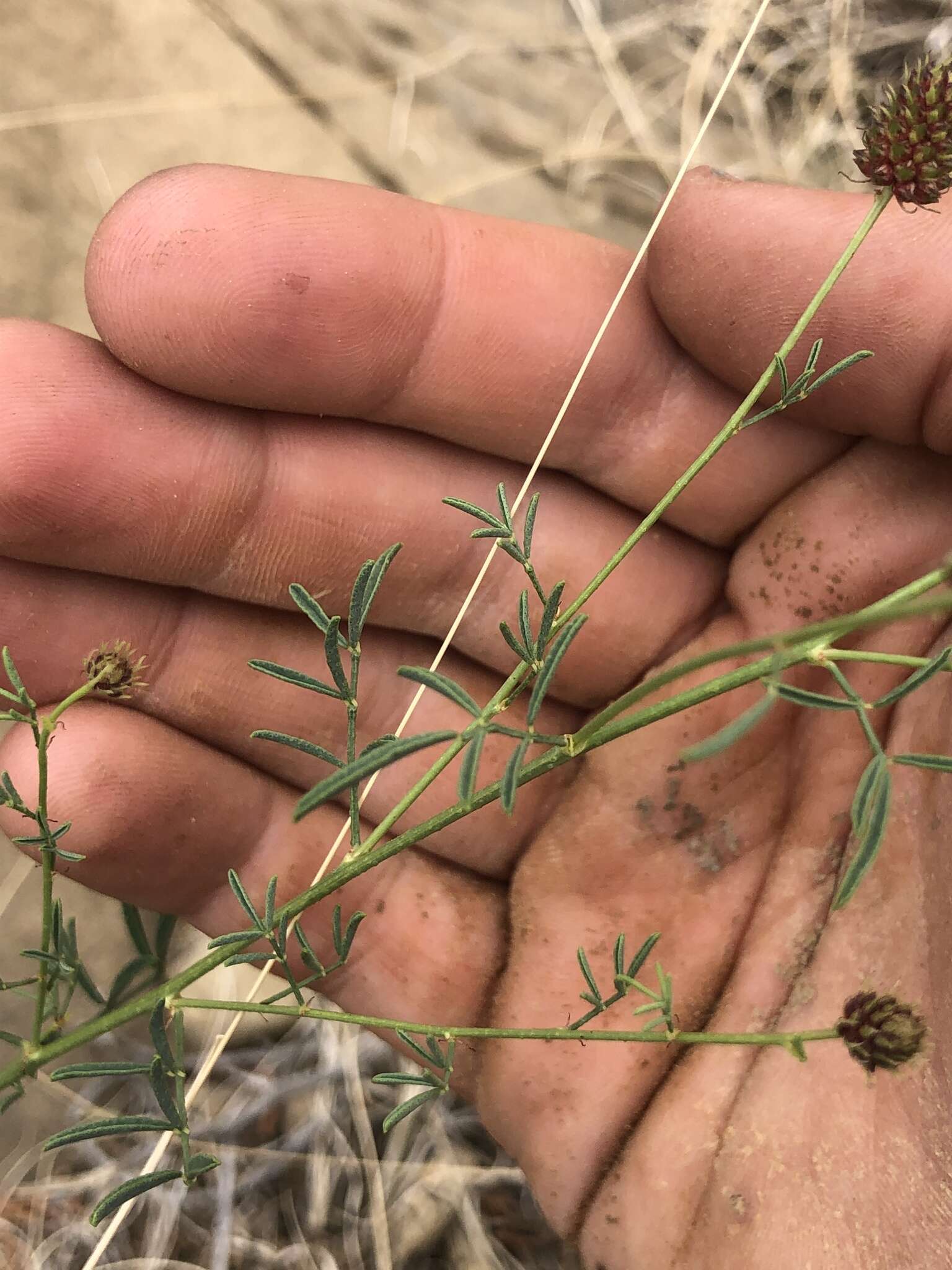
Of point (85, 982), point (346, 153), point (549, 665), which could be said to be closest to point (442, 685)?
point (549, 665)

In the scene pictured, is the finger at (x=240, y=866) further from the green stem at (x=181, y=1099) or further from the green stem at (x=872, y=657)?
the green stem at (x=872, y=657)

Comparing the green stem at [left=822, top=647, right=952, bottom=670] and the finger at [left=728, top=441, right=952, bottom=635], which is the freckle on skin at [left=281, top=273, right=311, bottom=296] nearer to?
the finger at [left=728, top=441, right=952, bottom=635]

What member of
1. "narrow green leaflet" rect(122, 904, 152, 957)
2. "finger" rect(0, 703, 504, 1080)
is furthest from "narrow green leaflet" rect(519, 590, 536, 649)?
"narrow green leaflet" rect(122, 904, 152, 957)

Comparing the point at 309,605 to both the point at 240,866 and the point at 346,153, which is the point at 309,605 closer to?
the point at 240,866

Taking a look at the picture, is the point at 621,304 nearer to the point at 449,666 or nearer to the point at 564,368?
the point at 564,368

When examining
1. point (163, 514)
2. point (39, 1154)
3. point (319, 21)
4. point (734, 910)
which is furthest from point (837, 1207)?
point (319, 21)

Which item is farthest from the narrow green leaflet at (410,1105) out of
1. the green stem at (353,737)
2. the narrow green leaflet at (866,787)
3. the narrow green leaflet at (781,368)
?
the narrow green leaflet at (781,368)
